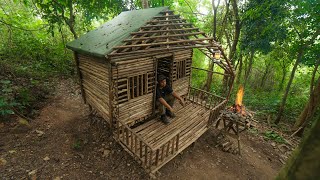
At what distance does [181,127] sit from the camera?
24.6ft

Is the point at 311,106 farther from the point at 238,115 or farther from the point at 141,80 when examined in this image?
the point at 141,80

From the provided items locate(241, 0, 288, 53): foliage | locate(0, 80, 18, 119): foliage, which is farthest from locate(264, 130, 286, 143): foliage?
locate(0, 80, 18, 119): foliage

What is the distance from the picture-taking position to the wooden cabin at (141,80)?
19.3 ft

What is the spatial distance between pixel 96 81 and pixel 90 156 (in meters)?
3.08

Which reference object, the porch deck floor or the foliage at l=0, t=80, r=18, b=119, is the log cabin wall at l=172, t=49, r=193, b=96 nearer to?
the porch deck floor

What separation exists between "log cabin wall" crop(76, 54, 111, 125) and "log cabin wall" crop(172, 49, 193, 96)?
3445 millimetres

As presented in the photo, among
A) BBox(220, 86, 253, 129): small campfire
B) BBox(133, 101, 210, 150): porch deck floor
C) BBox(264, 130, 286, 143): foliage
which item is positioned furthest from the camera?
BBox(264, 130, 286, 143): foliage

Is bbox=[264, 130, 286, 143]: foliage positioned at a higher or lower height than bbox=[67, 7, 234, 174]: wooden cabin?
lower

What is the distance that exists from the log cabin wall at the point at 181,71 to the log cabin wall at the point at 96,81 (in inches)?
136

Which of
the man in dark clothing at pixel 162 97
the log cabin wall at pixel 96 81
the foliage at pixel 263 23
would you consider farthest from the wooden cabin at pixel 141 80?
the foliage at pixel 263 23

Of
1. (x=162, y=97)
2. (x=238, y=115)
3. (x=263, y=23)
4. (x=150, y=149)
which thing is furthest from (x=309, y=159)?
(x=263, y=23)

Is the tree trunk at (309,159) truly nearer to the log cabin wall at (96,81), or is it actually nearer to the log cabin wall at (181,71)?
the log cabin wall at (96,81)

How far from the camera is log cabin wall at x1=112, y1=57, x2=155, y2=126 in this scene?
624 cm

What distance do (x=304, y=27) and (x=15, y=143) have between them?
1538 centimetres
